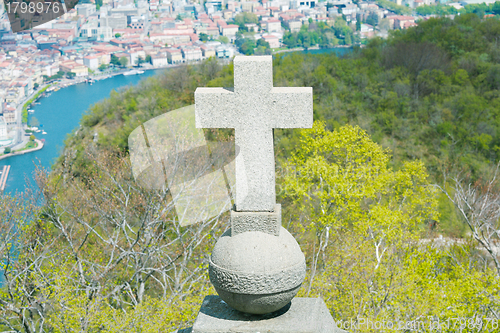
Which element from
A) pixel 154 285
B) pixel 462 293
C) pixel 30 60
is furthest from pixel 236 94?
pixel 30 60

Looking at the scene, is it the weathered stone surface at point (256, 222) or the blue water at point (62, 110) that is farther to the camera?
the blue water at point (62, 110)

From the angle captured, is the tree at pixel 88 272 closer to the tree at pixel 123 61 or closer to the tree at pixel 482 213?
the tree at pixel 482 213

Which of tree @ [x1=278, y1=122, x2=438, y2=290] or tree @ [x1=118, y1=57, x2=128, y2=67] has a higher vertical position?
tree @ [x1=278, y1=122, x2=438, y2=290]

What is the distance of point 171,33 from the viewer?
62531 millimetres

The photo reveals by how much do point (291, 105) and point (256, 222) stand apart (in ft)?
3.52

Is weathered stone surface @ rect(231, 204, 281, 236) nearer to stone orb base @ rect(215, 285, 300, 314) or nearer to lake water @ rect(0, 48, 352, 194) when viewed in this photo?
stone orb base @ rect(215, 285, 300, 314)

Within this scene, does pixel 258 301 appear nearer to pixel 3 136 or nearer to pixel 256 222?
pixel 256 222

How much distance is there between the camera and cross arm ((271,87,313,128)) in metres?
4.46

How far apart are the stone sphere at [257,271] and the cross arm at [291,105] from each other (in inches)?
40.8

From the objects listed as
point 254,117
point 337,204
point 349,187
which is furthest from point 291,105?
point 337,204

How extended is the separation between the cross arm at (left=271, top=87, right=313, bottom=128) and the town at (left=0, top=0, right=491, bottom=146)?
5118 centimetres

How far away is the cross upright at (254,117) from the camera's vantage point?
14.6ft

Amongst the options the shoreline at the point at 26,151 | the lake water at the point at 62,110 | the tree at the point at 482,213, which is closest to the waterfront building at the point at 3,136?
the shoreline at the point at 26,151

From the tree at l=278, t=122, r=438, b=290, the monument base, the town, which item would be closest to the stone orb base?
the monument base
